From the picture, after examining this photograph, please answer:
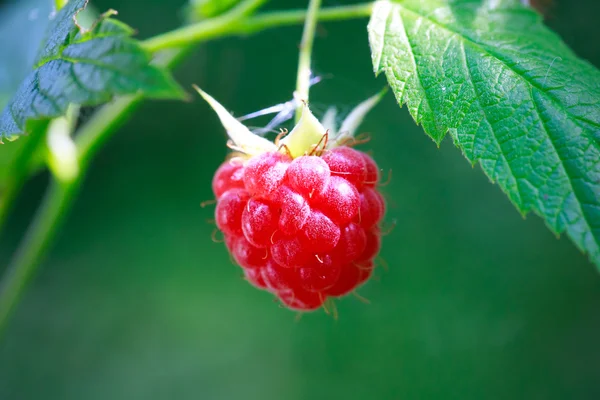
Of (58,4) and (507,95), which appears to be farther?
(58,4)

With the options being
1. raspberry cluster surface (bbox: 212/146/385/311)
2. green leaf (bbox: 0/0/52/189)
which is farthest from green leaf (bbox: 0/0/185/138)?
green leaf (bbox: 0/0/52/189)

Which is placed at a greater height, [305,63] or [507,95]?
[305,63]

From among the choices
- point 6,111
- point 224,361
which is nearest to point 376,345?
point 224,361

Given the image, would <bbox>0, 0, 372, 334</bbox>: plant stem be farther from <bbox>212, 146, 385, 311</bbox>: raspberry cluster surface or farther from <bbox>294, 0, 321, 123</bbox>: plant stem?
<bbox>212, 146, 385, 311</bbox>: raspberry cluster surface

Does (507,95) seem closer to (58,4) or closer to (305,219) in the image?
(305,219)

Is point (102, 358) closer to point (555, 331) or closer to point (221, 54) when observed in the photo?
point (221, 54)

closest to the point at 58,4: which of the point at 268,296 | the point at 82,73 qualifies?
the point at 82,73
